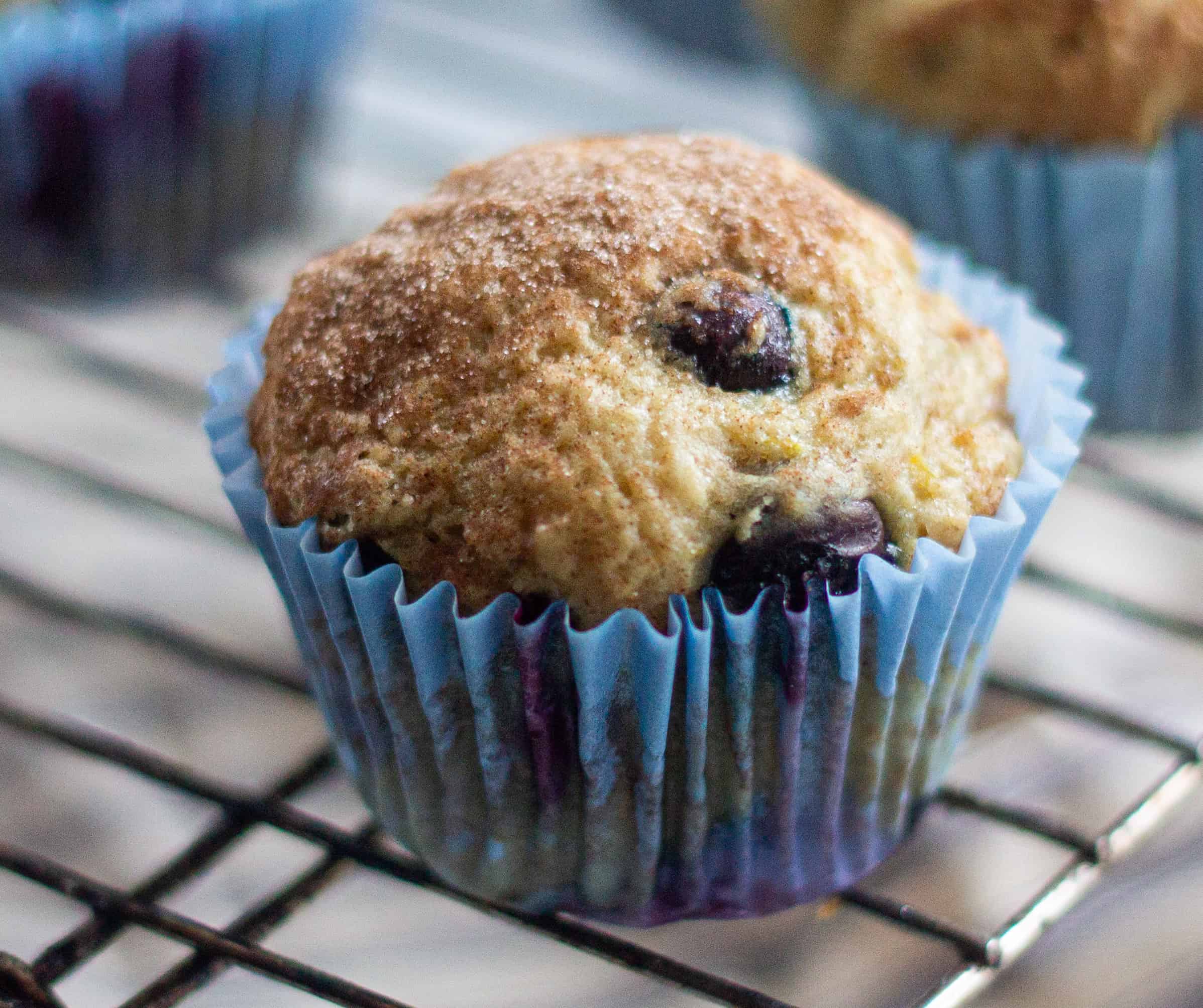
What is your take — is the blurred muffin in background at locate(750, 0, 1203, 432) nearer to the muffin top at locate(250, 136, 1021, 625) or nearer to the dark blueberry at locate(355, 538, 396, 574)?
the muffin top at locate(250, 136, 1021, 625)

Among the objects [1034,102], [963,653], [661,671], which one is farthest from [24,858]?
[1034,102]

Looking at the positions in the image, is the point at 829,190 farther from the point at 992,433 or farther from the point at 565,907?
the point at 565,907

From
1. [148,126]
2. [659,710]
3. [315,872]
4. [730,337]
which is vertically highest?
[730,337]

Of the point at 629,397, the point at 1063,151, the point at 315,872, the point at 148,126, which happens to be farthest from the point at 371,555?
the point at 148,126

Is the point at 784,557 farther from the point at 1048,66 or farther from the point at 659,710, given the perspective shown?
the point at 1048,66

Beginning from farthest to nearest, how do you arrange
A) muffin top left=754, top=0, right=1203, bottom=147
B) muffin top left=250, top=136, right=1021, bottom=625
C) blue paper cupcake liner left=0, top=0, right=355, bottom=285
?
blue paper cupcake liner left=0, top=0, right=355, bottom=285 → muffin top left=754, top=0, right=1203, bottom=147 → muffin top left=250, top=136, right=1021, bottom=625

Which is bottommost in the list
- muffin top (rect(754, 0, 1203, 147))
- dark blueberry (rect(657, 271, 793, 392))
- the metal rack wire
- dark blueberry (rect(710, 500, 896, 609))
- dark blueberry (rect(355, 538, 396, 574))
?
the metal rack wire

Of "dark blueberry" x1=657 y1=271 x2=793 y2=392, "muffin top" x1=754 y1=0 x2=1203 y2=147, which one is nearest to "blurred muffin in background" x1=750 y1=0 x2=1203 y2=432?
"muffin top" x1=754 y1=0 x2=1203 y2=147
